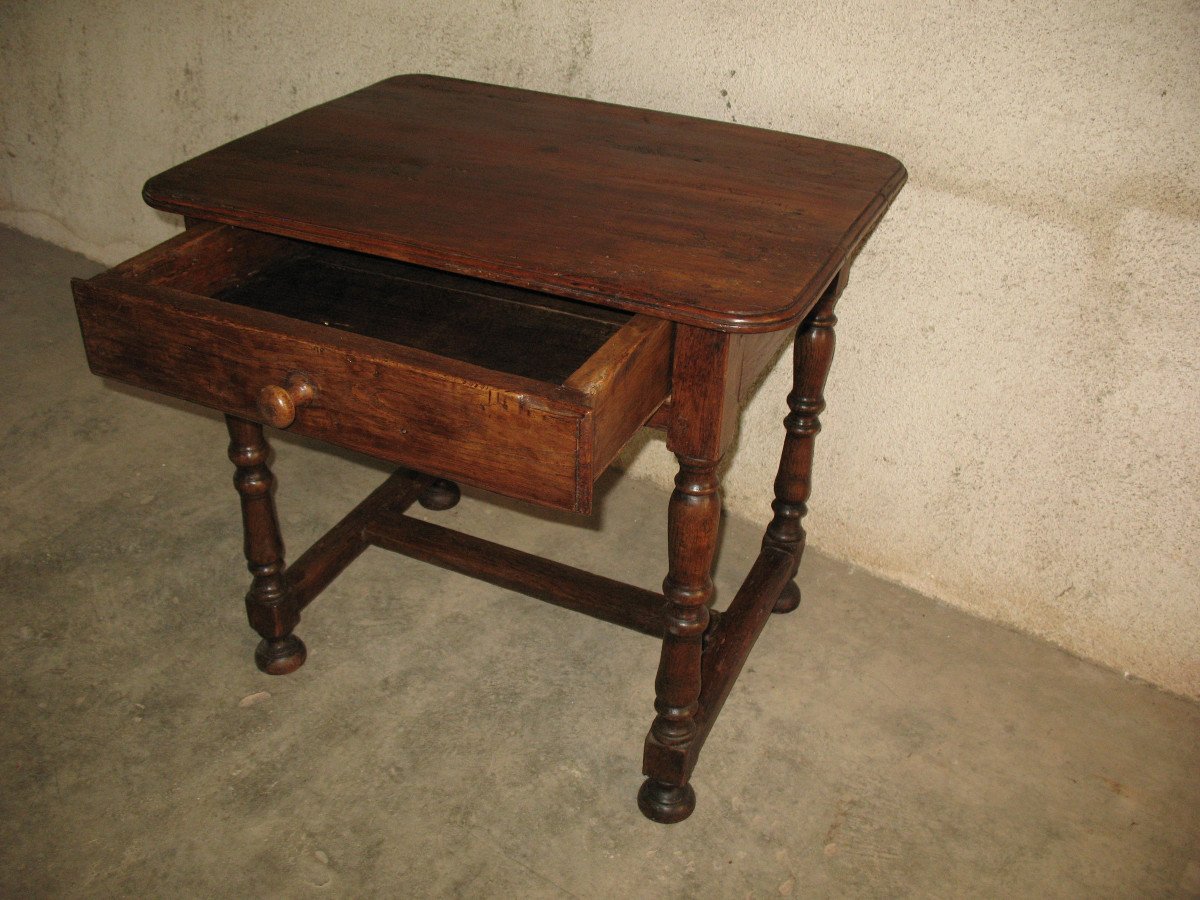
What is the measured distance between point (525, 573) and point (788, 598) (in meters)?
0.53

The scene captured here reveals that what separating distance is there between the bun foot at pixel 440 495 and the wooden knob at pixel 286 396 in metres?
1.01

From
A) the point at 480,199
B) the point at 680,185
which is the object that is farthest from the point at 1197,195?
the point at 480,199

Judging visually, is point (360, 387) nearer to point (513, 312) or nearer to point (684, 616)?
point (513, 312)

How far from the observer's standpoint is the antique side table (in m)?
1.26

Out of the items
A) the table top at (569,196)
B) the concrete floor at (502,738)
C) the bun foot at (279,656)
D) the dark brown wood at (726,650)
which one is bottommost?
the concrete floor at (502,738)

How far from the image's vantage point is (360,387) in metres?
1.28

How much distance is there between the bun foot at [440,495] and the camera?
2.34 metres

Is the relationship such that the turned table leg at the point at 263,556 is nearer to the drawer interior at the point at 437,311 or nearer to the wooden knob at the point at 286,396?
the drawer interior at the point at 437,311

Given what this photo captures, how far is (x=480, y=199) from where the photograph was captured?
1521 millimetres

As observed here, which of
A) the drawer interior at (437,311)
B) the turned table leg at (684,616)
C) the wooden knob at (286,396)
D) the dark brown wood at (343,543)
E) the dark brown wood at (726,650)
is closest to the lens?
the wooden knob at (286,396)

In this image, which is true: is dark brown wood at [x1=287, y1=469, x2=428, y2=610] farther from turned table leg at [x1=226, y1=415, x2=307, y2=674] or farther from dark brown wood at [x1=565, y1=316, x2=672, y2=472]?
dark brown wood at [x1=565, y1=316, x2=672, y2=472]

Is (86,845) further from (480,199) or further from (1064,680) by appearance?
(1064,680)

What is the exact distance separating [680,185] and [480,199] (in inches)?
11.5

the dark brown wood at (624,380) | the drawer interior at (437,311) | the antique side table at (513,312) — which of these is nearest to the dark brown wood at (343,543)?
the antique side table at (513,312)
